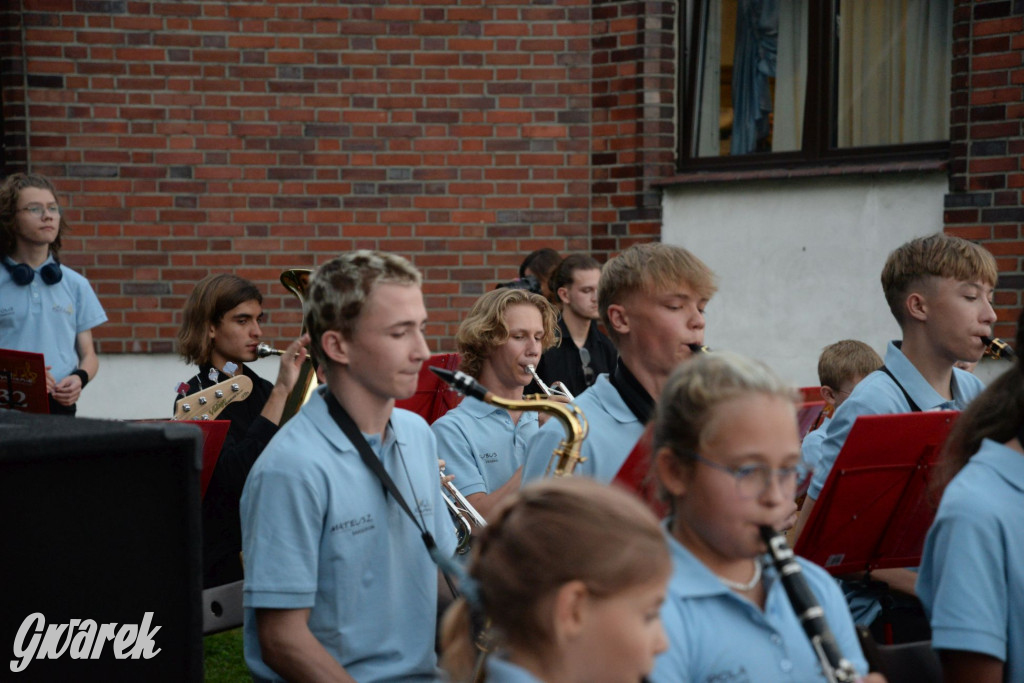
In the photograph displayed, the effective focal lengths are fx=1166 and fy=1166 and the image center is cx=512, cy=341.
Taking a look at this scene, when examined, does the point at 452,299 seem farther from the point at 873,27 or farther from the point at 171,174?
the point at 873,27

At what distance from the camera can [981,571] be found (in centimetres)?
253

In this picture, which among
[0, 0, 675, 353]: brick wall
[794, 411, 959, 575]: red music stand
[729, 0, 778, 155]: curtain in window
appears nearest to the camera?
[794, 411, 959, 575]: red music stand

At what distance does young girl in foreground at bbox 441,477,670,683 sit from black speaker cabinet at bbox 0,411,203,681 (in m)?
0.76

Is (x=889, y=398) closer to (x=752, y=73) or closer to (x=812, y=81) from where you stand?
(x=812, y=81)

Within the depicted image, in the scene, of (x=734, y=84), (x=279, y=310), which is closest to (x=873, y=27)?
(x=734, y=84)

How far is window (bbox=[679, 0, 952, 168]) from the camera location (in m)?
7.68

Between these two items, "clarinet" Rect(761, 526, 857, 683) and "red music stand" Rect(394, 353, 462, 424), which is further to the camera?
"red music stand" Rect(394, 353, 462, 424)

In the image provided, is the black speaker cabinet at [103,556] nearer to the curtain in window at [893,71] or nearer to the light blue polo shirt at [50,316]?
the light blue polo shirt at [50,316]

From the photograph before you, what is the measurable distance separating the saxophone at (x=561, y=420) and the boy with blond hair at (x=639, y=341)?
0.08ft

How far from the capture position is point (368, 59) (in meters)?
8.01

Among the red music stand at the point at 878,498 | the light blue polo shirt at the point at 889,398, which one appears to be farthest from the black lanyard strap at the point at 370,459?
the light blue polo shirt at the point at 889,398

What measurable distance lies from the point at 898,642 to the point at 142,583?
7.80 ft

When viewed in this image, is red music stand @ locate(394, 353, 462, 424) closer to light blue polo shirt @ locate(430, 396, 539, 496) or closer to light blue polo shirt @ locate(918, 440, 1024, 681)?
light blue polo shirt @ locate(430, 396, 539, 496)

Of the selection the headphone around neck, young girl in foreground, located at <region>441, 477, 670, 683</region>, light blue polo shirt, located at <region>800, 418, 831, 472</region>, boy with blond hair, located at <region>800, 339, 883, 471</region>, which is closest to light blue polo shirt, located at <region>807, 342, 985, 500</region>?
light blue polo shirt, located at <region>800, 418, 831, 472</region>
